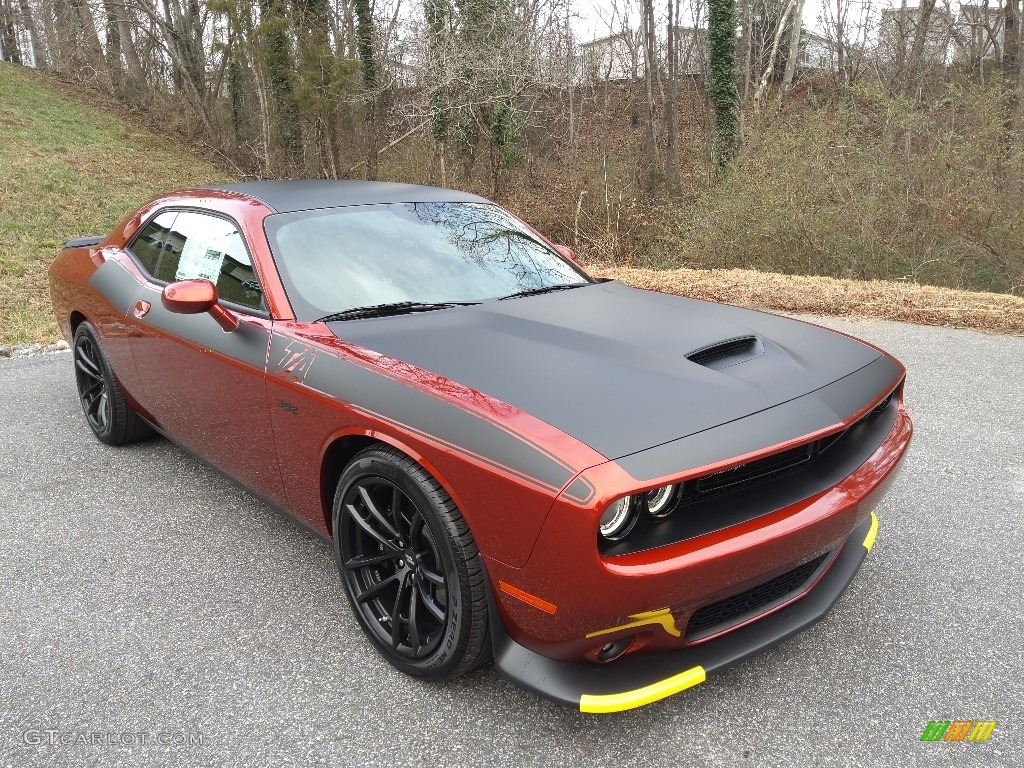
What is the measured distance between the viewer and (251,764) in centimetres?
199

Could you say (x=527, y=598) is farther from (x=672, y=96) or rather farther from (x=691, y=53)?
(x=691, y=53)

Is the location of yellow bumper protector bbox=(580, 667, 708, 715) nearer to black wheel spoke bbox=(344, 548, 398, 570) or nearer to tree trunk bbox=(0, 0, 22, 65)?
black wheel spoke bbox=(344, 548, 398, 570)

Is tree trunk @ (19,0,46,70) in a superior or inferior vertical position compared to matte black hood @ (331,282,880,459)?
superior

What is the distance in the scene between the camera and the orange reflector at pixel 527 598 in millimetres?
1831

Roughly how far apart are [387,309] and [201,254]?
1130 millimetres

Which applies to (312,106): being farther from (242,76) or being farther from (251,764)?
(251,764)

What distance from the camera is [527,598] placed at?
6.14 feet

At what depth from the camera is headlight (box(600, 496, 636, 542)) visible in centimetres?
182

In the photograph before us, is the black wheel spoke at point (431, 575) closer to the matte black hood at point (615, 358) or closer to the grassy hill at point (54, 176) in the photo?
the matte black hood at point (615, 358)

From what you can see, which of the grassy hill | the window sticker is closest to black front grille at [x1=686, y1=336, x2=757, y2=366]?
the window sticker

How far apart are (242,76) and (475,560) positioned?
77.7 ft
